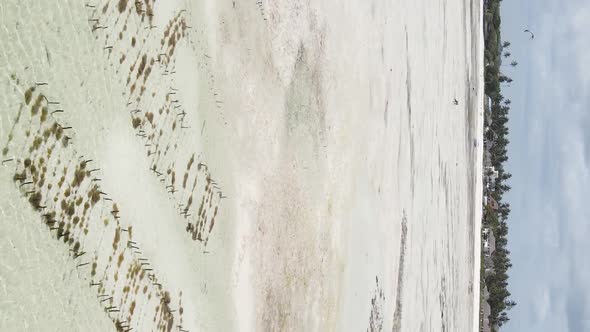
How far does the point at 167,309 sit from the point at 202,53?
4.71 meters

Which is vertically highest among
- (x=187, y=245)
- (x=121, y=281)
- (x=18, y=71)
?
(x=18, y=71)

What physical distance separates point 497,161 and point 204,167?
140 feet

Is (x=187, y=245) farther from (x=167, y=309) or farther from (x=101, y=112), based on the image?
(x=101, y=112)

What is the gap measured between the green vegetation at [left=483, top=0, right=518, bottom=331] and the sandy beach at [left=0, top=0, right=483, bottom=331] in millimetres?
23105

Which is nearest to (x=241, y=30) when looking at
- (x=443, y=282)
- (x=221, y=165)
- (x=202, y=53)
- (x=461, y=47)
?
(x=202, y=53)

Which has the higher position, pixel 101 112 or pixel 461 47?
pixel 461 47

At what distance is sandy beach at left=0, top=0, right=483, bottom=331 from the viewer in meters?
8.70

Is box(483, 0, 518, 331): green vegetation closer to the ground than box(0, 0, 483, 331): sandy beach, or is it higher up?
higher up

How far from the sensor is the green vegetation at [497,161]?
4762cm

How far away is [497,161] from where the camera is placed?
2041 inches

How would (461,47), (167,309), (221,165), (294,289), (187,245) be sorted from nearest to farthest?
1. (167,309)
2. (187,245)
3. (221,165)
4. (294,289)
5. (461,47)

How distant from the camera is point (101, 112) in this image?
996 cm

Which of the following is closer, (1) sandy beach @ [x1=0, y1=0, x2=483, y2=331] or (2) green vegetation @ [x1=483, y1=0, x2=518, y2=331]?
(1) sandy beach @ [x1=0, y1=0, x2=483, y2=331]

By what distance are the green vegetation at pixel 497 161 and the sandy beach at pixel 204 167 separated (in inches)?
910
